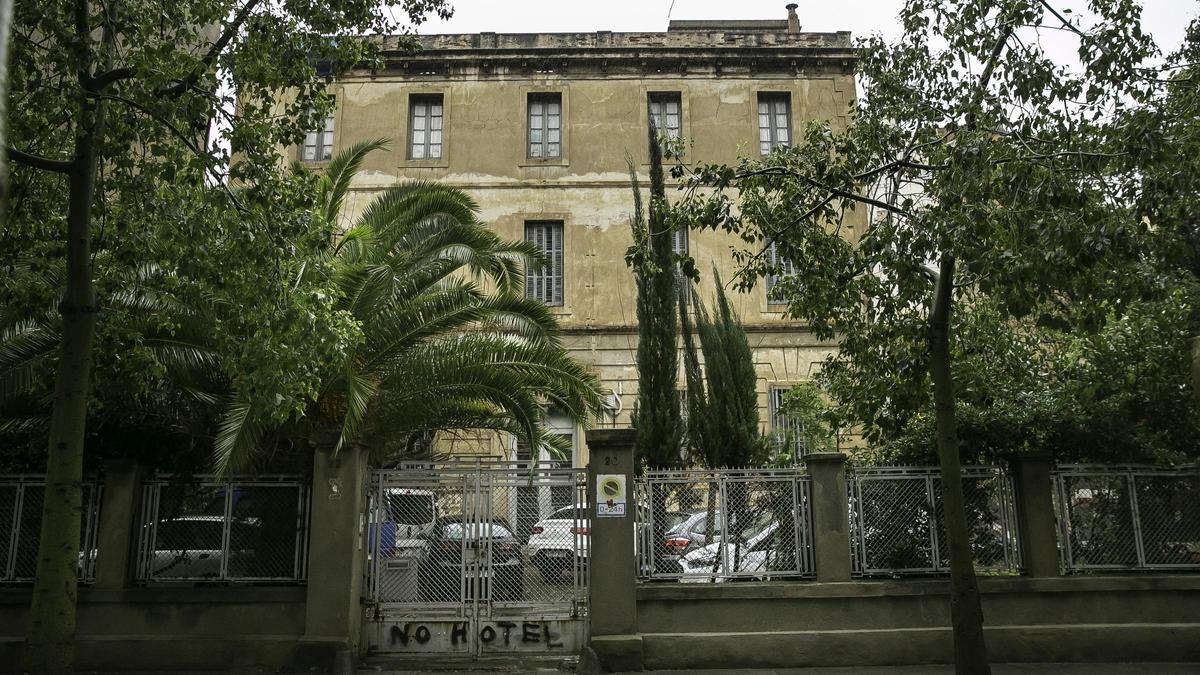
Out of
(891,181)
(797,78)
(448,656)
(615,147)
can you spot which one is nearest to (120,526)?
(448,656)

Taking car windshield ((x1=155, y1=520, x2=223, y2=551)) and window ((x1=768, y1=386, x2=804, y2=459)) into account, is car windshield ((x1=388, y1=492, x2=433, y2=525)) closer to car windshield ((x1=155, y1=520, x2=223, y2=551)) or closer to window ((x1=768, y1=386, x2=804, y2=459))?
car windshield ((x1=155, y1=520, x2=223, y2=551))

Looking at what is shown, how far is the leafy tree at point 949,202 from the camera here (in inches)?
347

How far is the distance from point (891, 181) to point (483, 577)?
6.43 meters

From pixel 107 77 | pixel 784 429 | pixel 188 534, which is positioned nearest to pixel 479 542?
pixel 188 534

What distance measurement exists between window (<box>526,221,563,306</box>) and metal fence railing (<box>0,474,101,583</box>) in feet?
40.3

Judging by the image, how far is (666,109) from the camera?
2364 cm

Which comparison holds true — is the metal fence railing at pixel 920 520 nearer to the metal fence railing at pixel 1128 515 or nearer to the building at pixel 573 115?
the metal fence railing at pixel 1128 515

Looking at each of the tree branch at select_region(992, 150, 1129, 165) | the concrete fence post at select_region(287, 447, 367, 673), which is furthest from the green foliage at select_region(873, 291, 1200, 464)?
the concrete fence post at select_region(287, 447, 367, 673)

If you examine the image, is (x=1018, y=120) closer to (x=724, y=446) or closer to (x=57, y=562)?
(x=724, y=446)

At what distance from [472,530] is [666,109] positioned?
15087 mm

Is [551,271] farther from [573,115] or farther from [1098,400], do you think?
[1098,400]

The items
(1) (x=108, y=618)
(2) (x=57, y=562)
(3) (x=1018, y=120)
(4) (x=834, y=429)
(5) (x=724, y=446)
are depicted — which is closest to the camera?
(2) (x=57, y=562)

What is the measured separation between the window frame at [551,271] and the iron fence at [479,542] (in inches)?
440

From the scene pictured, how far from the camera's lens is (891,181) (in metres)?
11.0
